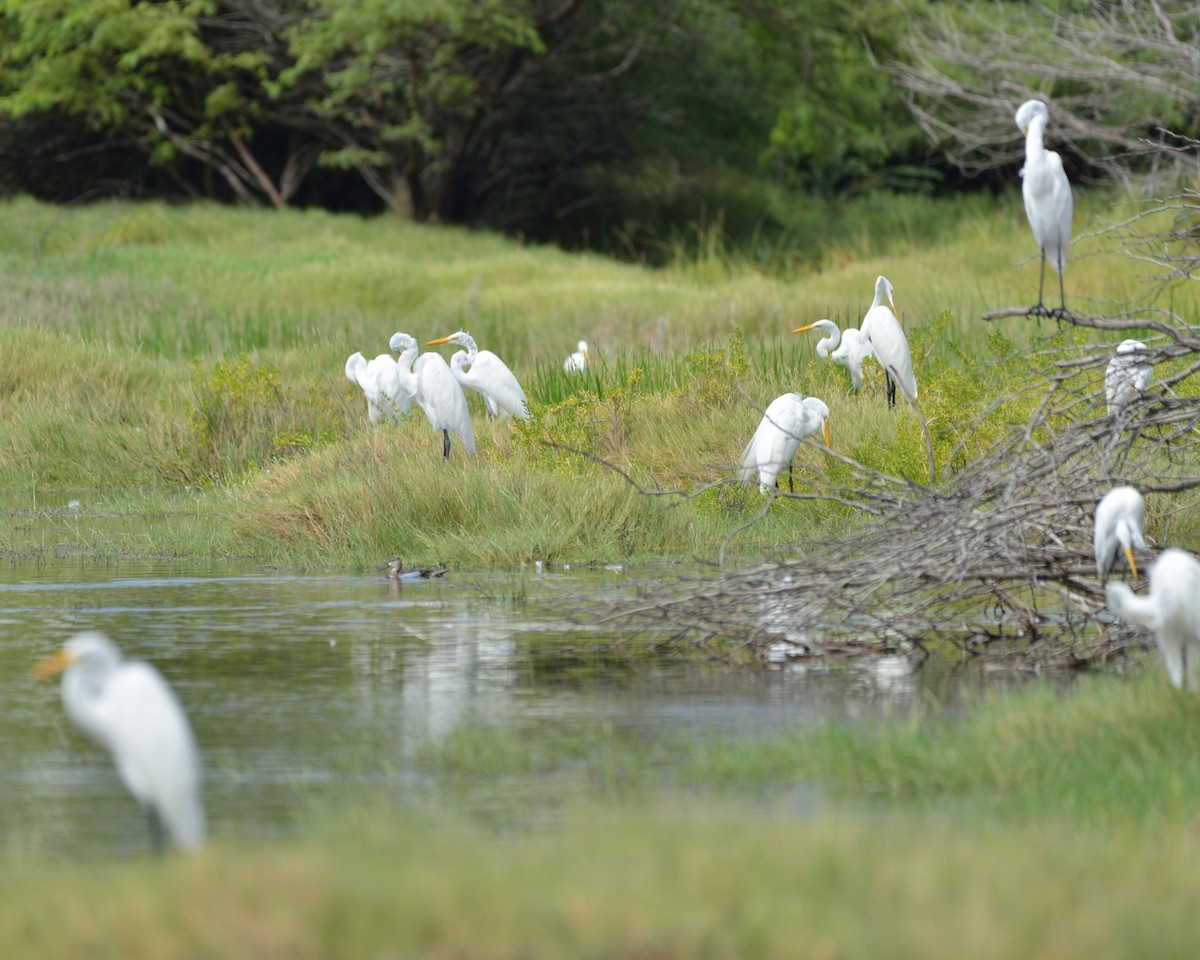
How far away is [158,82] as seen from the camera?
113 feet

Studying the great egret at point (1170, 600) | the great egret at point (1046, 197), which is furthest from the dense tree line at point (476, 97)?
the great egret at point (1170, 600)

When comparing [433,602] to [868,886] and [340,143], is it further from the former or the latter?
[340,143]

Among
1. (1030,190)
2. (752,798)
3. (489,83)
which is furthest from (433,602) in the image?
(489,83)

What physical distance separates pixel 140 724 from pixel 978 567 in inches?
156

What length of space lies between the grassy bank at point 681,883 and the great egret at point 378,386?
34.0 ft

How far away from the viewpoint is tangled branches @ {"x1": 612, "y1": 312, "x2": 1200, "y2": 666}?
6910 mm

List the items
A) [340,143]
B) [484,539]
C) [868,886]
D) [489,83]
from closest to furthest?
1. [868,886]
2. [484,539]
3. [489,83]
4. [340,143]

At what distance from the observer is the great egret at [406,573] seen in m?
9.78

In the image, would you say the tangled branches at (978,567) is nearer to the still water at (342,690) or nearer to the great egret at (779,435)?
the still water at (342,690)

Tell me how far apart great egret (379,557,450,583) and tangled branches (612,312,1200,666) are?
2.41 metres

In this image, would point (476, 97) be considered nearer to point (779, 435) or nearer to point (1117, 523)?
point (779, 435)

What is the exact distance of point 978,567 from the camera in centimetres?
703

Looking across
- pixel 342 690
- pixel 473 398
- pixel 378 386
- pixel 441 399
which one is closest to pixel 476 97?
pixel 473 398

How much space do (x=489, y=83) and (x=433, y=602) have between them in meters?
26.3
